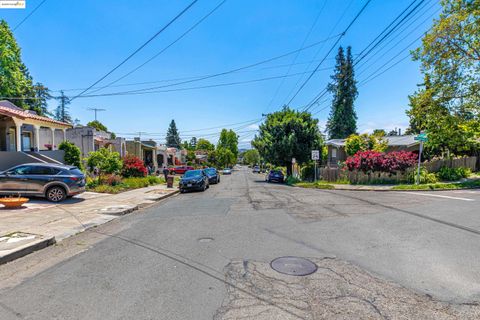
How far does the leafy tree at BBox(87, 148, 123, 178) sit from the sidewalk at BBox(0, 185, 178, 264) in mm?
5749

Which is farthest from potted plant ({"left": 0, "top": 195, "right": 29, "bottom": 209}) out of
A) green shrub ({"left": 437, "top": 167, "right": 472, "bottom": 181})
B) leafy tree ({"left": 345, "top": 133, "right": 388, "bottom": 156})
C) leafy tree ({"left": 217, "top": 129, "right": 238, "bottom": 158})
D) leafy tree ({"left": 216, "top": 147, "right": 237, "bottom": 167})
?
Result: leafy tree ({"left": 217, "top": 129, "right": 238, "bottom": 158})

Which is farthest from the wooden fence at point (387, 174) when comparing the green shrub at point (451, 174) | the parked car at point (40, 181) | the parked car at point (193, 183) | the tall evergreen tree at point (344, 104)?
→ the tall evergreen tree at point (344, 104)

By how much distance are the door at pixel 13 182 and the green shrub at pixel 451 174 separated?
2578 cm

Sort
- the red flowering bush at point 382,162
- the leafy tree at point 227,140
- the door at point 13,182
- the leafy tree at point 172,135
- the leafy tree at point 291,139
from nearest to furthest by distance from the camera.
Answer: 1. the door at point 13,182
2. the red flowering bush at point 382,162
3. the leafy tree at point 291,139
4. the leafy tree at point 227,140
5. the leafy tree at point 172,135

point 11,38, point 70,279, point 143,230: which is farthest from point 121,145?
point 70,279

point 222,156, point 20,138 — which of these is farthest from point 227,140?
point 20,138

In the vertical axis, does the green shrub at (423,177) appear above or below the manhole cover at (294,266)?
above

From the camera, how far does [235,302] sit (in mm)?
3512

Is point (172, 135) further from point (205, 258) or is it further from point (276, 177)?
point (205, 258)

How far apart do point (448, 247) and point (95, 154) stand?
1943cm

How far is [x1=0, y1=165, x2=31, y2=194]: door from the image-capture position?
1185 cm

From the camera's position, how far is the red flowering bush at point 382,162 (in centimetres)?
2034

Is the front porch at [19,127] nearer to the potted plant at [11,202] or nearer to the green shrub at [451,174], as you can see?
the potted plant at [11,202]

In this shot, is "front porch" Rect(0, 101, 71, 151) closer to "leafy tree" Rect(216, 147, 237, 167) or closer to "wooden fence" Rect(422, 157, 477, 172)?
"wooden fence" Rect(422, 157, 477, 172)
